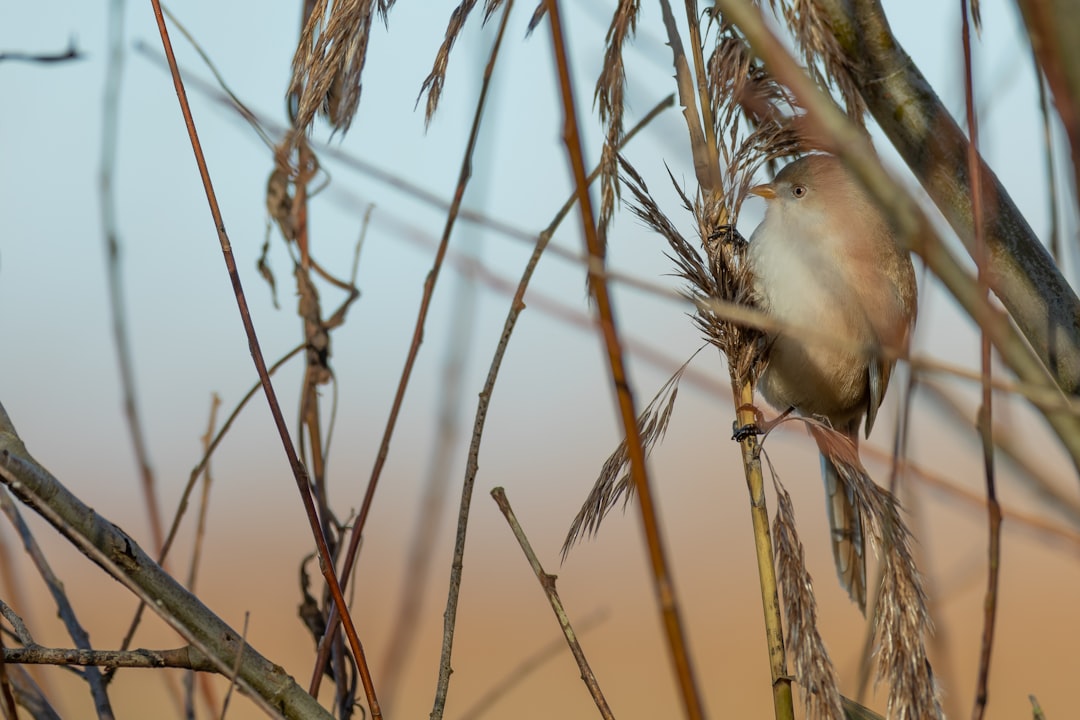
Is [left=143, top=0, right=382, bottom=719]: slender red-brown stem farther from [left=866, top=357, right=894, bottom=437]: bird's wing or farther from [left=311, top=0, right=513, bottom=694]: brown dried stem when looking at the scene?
[left=866, top=357, right=894, bottom=437]: bird's wing

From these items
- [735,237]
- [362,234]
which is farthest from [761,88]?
[362,234]

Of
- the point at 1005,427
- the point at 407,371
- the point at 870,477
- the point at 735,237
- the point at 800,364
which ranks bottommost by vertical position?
the point at 1005,427

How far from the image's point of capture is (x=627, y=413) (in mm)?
542

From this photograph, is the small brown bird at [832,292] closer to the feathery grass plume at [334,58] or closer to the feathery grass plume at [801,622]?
the feathery grass plume at [801,622]

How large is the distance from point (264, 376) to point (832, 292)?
1176mm

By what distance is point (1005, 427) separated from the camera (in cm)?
81

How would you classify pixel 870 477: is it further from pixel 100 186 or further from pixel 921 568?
pixel 100 186

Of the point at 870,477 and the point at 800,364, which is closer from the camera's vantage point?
the point at 870,477

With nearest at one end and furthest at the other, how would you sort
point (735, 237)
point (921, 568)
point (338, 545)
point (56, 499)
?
point (56, 499)
point (921, 568)
point (735, 237)
point (338, 545)

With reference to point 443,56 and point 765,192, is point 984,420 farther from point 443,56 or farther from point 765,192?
point 765,192

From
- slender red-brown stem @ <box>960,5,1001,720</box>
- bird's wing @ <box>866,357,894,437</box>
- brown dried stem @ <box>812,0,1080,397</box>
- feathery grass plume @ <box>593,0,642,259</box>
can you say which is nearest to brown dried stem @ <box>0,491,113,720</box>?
feathery grass plume @ <box>593,0,642,259</box>

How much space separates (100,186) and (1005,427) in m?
1.07

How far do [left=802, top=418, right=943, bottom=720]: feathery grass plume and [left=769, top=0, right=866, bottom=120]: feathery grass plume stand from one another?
14.4 inches

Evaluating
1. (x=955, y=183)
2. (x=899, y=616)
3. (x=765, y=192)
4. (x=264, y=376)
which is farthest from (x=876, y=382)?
(x=264, y=376)
